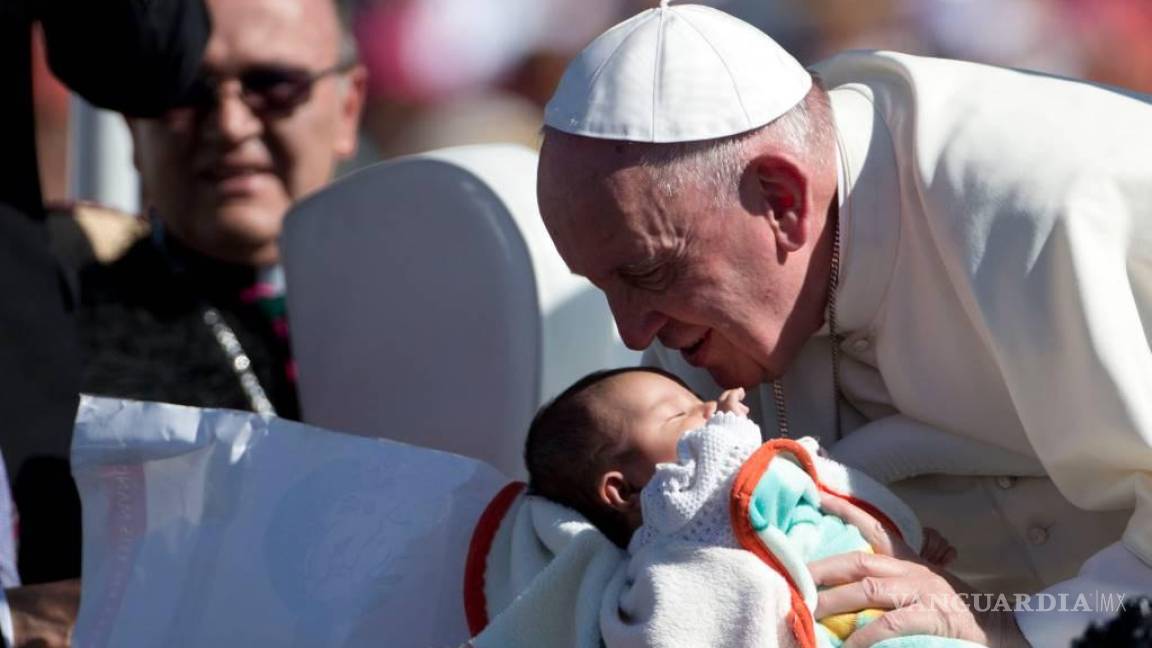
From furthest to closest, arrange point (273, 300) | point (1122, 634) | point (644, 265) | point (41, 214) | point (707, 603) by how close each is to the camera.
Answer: point (273, 300), point (41, 214), point (644, 265), point (707, 603), point (1122, 634)

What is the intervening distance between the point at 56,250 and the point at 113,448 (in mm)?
1405

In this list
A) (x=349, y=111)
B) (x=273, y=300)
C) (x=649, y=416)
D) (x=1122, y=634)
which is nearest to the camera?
(x=1122, y=634)

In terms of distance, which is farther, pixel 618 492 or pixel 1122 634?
pixel 618 492

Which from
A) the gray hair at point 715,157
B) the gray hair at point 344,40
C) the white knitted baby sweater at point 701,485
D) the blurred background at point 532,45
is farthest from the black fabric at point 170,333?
the blurred background at point 532,45

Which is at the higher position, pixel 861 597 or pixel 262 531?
pixel 861 597

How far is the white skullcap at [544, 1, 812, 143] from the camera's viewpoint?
220cm

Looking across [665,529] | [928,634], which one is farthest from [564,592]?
[928,634]

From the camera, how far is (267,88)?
11.9ft

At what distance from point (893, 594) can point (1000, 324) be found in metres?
0.34

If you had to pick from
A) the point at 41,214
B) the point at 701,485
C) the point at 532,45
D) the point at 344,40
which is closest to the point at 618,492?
the point at 701,485

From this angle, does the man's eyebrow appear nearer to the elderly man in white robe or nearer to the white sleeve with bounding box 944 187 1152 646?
the elderly man in white robe

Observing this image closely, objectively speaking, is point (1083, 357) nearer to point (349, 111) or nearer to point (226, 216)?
point (226, 216)

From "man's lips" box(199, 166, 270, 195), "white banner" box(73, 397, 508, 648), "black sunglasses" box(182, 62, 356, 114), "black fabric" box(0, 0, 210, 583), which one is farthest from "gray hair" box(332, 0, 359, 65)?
"white banner" box(73, 397, 508, 648)

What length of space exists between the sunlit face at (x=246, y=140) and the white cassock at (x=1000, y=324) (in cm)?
144
